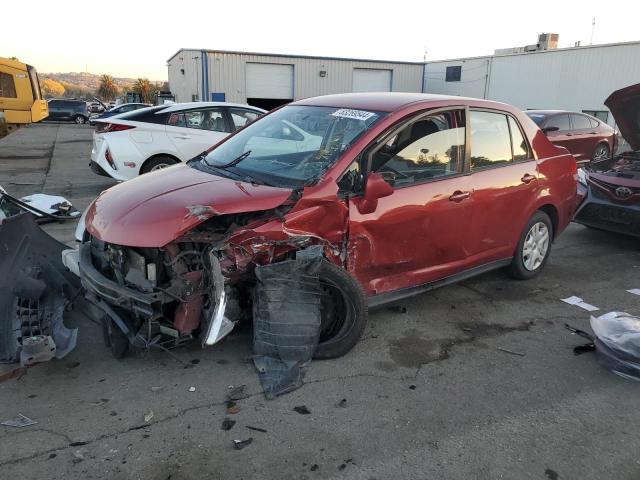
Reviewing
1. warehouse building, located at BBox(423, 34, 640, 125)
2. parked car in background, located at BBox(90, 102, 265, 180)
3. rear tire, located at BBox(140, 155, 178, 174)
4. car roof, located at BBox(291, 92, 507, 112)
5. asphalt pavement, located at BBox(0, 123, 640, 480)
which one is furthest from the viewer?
warehouse building, located at BBox(423, 34, 640, 125)

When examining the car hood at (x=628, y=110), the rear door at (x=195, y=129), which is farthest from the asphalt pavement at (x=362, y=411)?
the rear door at (x=195, y=129)

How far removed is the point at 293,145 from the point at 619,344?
2765 millimetres

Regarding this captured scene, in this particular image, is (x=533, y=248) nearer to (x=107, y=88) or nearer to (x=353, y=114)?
(x=353, y=114)

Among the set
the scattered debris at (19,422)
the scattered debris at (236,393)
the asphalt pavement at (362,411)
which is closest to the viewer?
the asphalt pavement at (362,411)

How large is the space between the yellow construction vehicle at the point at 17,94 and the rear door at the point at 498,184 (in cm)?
1455

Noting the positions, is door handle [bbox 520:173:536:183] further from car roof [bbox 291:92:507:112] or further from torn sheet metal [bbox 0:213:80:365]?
torn sheet metal [bbox 0:213:80:365]

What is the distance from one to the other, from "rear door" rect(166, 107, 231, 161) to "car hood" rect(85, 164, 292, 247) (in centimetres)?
498

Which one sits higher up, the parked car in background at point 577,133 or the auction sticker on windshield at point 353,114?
the auction sticker on windshield at point 353,114

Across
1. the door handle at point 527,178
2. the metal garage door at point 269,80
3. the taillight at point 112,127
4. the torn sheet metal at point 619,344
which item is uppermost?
the metal garage door at point 269,80

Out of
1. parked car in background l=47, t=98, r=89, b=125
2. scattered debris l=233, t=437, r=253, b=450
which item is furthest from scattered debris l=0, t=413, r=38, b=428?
parked car in background l=47, t=98, r=89, b=125

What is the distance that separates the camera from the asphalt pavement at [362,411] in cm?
254

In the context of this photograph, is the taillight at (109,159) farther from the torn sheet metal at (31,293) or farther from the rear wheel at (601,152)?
the rear wheel at (601,152)

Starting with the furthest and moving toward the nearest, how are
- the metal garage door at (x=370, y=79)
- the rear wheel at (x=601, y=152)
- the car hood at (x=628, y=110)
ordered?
the metal garage door at (x=370, y=79)
the rear wheel at (x=601, y=152)
the car hood at (x=628, y=110)

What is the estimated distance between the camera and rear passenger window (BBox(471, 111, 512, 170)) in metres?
4.34
